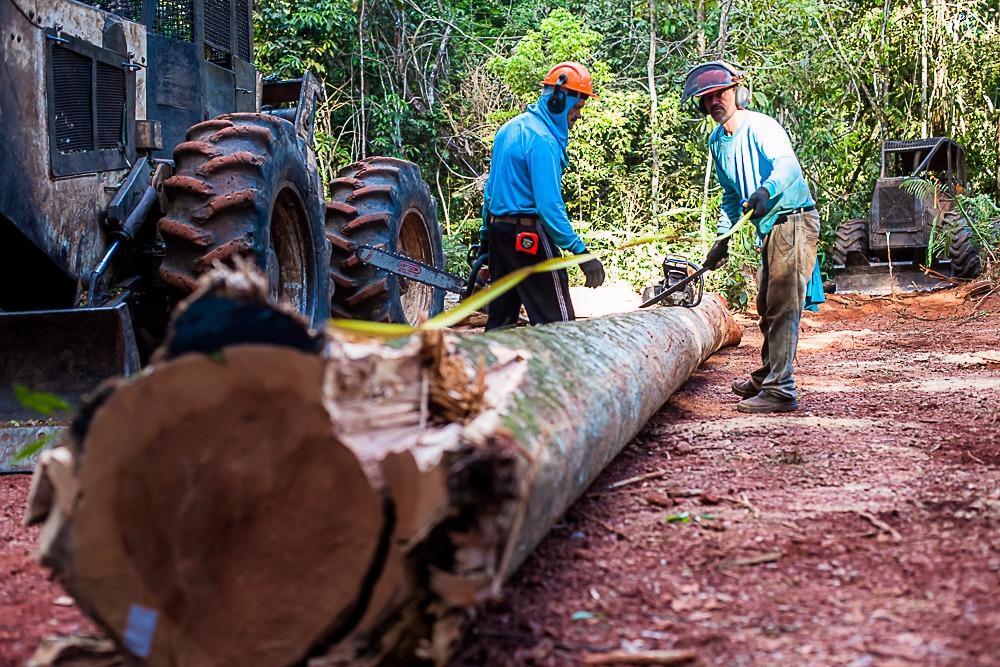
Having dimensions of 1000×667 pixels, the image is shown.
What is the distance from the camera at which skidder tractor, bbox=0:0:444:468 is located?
485 centimetres

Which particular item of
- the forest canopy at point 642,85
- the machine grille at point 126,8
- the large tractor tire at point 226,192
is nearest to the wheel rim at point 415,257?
the large tractor tire at point 226,192

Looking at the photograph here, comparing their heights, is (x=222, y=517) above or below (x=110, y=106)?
below

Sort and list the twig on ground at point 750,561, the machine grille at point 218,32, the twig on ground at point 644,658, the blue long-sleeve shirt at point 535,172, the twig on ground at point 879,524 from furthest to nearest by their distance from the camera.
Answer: the machine grille at point 218,32
the blue long-sleeve shirt at point 535,172
the twig on ground at point 879,524
the twig on ground at point 750,561
the twig on ground at point 644,658

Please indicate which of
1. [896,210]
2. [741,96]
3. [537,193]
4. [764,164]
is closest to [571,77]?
[537,193]

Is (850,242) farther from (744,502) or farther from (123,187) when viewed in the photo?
(744,502)

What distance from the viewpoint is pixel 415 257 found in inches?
369

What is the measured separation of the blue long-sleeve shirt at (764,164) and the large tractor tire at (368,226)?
2.82 m

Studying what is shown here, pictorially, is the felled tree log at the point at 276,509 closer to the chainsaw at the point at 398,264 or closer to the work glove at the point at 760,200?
the work glove at the point at 760,200

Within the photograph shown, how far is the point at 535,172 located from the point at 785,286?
1673mm

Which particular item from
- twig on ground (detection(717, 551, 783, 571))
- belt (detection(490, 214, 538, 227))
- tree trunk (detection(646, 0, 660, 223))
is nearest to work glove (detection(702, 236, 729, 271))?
belt (detection(490, 214, 538, 227))

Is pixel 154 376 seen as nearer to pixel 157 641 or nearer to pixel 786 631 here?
pixel 157 641

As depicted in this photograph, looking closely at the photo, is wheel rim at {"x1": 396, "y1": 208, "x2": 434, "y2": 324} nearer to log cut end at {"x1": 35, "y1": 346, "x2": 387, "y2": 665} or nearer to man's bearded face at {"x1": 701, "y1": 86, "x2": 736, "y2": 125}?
man's bearded face at {"x1": 701, "y1": 86, "x2": 736, "y2": 125}

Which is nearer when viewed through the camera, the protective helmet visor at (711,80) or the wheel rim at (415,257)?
the protective helmet visor at (711,80)

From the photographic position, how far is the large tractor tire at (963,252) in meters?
15.2
